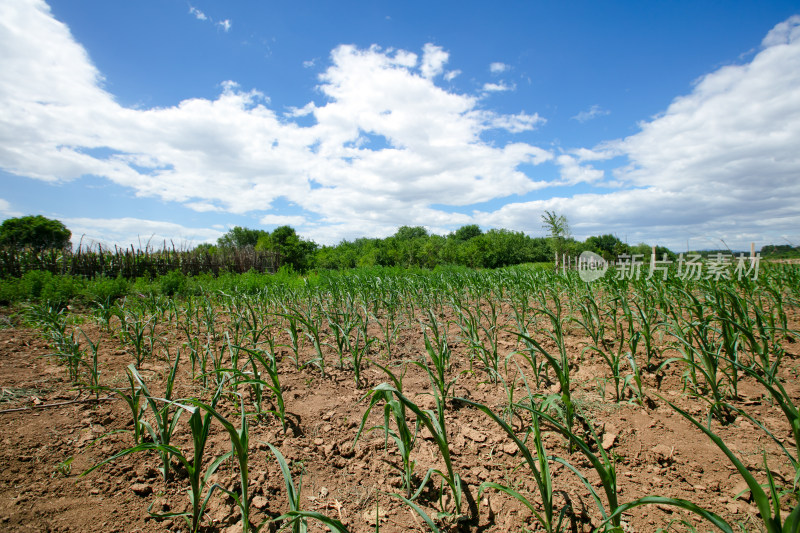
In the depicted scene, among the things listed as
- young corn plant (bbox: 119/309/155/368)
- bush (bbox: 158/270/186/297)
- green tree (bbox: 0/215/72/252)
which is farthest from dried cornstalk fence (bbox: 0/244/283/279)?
green tree (bbox: 0/215/72/252)

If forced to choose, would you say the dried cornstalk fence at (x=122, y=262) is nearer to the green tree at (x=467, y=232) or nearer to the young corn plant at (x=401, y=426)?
the young corn plant at (x=401, y=426)

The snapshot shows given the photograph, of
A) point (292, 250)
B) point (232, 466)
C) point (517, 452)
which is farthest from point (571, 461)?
point (292, 250)

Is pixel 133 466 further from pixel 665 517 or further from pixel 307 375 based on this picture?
pixel 665 517

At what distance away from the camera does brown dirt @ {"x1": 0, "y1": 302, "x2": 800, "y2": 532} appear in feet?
4.70

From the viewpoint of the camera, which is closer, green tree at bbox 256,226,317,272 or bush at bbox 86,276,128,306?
bush at bbox 86,276,128,306

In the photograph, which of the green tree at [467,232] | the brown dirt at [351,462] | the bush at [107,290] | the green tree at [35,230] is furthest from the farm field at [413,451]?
the green tree at [467,232]

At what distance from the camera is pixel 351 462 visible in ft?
5.98

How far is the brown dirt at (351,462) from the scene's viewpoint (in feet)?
4.70

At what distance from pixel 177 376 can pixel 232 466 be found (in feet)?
5.39

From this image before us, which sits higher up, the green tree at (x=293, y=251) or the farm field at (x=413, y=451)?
the green tree at (x=293, y=251)

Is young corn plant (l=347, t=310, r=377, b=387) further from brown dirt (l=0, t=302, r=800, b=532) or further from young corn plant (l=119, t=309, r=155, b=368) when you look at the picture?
young corn plant (l=119, t=309, r=155, b=368)

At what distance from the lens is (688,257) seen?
281 inches

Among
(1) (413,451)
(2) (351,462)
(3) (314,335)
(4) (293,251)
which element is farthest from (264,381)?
(4) (293,251)

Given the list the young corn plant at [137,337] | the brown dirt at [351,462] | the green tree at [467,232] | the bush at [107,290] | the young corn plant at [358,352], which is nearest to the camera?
the brown dirt at [351,462]
